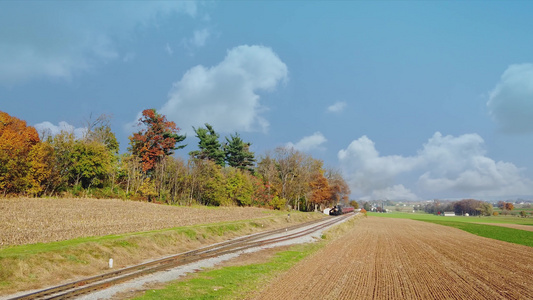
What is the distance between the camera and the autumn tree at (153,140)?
A: 6262 centimetres

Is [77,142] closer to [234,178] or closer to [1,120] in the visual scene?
[1,120]

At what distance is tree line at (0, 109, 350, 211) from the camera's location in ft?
136

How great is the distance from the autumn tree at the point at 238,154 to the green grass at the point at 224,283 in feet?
228

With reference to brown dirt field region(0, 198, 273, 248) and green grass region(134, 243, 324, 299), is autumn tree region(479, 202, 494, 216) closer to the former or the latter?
brown dirt field region(0, 198, 273, 248)

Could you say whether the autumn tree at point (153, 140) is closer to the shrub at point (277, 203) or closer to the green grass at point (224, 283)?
the shrub at point (277, 203)

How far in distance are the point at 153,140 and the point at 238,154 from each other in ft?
99.6

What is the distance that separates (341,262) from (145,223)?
64.9 ft

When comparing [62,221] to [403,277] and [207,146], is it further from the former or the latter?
[207,146]

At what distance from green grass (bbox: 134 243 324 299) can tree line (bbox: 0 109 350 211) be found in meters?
32.2

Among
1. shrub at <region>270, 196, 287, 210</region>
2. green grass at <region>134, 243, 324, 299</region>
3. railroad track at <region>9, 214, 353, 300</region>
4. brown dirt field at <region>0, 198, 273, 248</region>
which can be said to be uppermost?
shrub at <region>270, 196, 287, 210</region>

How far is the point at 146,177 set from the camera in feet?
210

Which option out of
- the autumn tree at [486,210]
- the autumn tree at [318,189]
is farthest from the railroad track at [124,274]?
the autumn tree at [486,210]

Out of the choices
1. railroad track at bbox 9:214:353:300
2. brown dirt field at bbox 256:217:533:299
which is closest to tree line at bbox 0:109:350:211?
railroad track at bbox 9:214:353:300

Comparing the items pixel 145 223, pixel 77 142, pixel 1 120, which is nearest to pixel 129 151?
pixel 77 142
